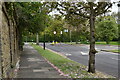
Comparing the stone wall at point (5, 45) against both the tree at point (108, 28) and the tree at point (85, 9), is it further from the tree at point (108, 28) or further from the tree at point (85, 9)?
the tree at point (108, 28)

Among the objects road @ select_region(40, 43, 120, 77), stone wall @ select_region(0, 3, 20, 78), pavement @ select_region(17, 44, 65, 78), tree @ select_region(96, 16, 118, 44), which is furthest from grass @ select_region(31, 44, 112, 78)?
tree @ select_region(96, 16, 118, 44)

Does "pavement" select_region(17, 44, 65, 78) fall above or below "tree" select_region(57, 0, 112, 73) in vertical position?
below

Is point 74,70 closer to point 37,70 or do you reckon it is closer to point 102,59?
point 37,70

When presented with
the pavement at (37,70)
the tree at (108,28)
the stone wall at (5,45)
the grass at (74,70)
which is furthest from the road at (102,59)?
the tree at (108,28)

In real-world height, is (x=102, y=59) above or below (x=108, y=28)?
below

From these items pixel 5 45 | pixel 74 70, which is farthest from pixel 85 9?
pixel 5 45

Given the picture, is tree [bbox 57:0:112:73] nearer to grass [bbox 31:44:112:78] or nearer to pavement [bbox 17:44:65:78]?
grass [bbox 31:44:112:78]

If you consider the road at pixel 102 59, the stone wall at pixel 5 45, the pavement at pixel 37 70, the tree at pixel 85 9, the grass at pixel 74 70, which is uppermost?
the tree at pixel 85 9

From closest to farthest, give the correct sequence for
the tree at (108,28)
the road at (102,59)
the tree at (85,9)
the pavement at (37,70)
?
the pavement at (37,70) < the tree at (85,9) < the road at (102,59) < the tree at (108,28)

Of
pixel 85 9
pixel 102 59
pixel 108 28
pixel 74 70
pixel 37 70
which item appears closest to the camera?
pixel 37 70

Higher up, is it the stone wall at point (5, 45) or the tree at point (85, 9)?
the tree at point (85, 9)

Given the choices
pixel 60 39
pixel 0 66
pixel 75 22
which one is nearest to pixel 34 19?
pixel 75 22

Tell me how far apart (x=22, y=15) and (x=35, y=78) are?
8304 millimetres

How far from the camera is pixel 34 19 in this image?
633 inches
